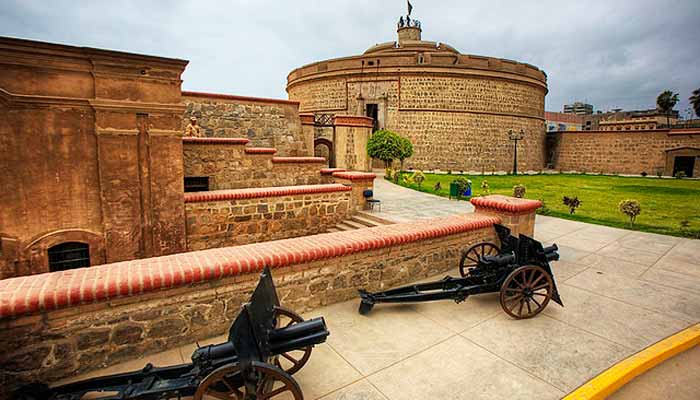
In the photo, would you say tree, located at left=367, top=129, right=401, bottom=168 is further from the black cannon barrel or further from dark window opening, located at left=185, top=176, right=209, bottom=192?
the black cannon barrel

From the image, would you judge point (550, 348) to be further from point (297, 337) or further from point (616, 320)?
point (297, 337)

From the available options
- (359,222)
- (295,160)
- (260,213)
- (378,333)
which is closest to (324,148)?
(295,160)

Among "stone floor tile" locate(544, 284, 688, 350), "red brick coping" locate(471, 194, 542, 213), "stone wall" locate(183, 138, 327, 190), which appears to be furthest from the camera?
"stone wall" locate(183, 138, 327, 190)

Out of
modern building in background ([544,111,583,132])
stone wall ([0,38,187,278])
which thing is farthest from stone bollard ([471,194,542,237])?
modern building in background ([544,111,583,132])

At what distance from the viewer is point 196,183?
10.0m

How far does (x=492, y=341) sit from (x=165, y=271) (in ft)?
10.8

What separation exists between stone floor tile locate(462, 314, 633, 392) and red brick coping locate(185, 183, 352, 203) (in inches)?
228

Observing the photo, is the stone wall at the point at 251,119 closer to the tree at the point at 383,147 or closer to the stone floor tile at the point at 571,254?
the tree at the point at 383,147

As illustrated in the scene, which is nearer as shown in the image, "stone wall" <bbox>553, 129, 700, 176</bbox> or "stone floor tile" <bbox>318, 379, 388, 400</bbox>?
"stone floor tile" <bbox>318, 379, 388, 400</bbox>

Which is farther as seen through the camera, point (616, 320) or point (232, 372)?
point (616, 320)

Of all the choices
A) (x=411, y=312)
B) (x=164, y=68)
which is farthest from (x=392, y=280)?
(x=164, y=68)

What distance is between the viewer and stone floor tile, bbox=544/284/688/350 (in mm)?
3602

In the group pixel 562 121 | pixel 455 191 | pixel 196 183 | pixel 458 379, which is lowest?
pixel 458 379

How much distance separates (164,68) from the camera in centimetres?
708
